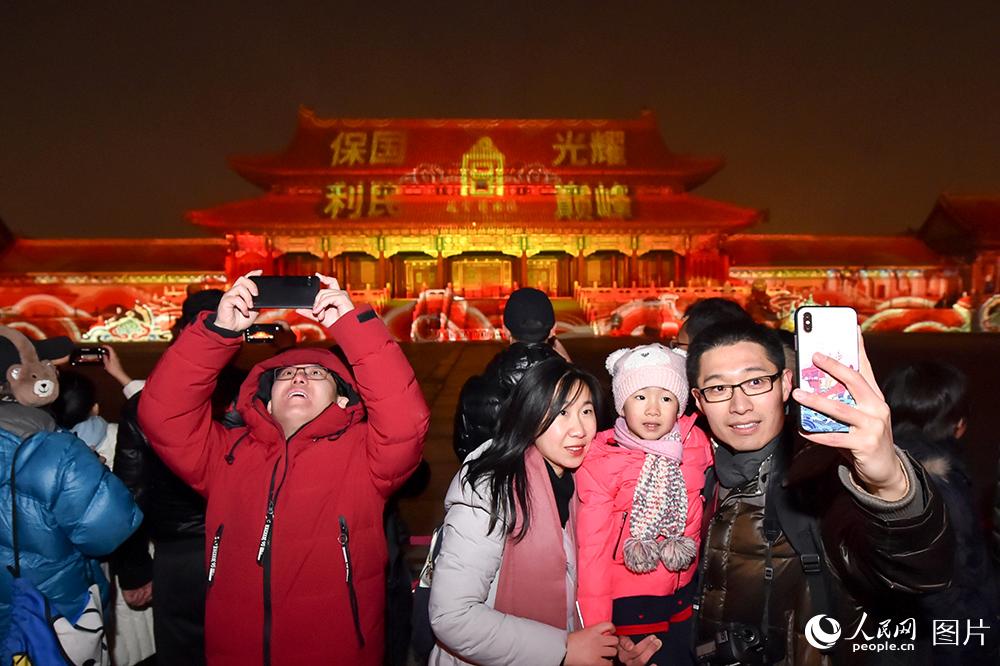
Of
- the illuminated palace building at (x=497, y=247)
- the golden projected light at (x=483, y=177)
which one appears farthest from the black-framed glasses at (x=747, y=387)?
the golden projected light at (x=483, y=177)

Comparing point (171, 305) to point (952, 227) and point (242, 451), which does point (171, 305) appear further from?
point (952, 227)

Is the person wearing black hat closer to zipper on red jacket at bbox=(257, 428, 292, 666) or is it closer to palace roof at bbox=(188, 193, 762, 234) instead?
zipper on red jacket at bbox=(257, 428, 292, 666)

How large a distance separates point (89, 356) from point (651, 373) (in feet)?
8.12

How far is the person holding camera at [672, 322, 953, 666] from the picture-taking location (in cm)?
103

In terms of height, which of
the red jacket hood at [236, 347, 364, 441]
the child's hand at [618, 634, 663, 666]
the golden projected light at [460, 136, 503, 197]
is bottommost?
the child's hand at [618, 634, 663, 666]

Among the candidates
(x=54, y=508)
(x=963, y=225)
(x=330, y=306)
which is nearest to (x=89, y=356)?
(x=54, y=508)

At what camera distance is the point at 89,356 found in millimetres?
2721

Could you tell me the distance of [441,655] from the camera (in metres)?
1.61

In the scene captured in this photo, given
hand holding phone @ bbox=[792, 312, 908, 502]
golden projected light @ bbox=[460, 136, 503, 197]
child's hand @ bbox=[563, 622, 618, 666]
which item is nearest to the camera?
hand holding phone @ bbox=[792, 312, 908, 502]

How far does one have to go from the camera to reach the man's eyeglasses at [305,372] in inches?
71.9

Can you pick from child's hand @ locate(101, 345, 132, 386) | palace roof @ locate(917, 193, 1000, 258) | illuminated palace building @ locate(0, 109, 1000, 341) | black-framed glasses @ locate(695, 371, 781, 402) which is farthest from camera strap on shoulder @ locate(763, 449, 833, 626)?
palace roof @ locate(917, 193, 1000, 258)

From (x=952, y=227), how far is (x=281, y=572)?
21471 mm

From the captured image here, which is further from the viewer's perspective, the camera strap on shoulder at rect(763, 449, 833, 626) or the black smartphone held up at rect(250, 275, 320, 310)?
the black smartphone held up at rect(250, 275, 320, 310)

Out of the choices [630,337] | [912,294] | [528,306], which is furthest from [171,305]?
[912,294]
